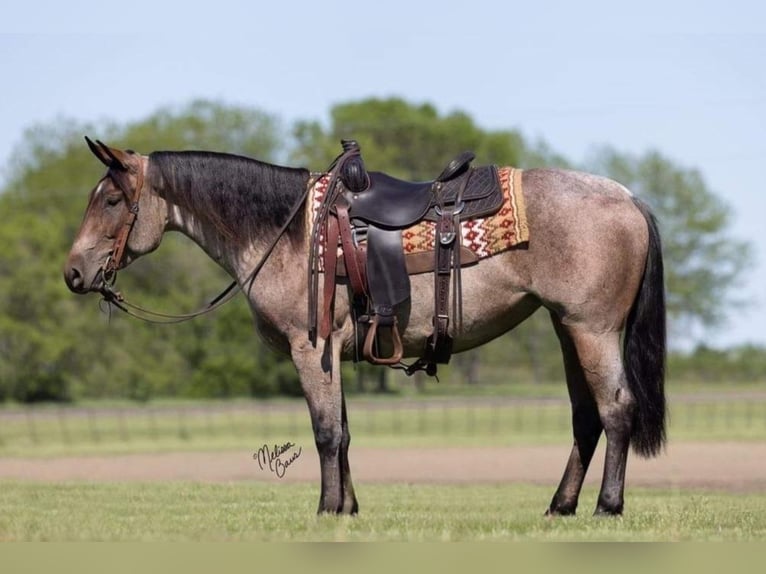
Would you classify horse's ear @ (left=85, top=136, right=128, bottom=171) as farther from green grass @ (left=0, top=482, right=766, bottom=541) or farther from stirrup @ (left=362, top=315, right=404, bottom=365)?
green grass @ (left=0, top=482, right=766, bottom=541)

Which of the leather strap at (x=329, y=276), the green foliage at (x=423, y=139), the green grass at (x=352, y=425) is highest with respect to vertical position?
the green foliage at (x=423, y=139)

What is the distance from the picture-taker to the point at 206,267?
2472 inches

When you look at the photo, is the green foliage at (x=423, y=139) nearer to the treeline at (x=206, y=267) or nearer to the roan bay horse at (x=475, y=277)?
the treeline at (x=206, y=267)

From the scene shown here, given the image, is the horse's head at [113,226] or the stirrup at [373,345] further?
the horse's head at [113,226]

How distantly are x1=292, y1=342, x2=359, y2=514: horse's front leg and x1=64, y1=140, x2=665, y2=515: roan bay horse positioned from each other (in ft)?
0.04

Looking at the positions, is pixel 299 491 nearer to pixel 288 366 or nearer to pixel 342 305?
pixel 342 305

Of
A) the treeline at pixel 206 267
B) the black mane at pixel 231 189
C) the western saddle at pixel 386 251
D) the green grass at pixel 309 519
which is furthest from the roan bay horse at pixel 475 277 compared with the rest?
the treeline at pixel 206 267

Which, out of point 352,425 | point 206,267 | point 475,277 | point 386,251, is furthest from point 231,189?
point 206,267

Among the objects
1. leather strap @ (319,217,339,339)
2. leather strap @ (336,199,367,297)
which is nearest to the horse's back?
leather strap @ (336,199,367,297)

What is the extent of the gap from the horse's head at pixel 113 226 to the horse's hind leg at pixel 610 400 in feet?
12.4

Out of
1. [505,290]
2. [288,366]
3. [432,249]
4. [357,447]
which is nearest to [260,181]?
[432,249]

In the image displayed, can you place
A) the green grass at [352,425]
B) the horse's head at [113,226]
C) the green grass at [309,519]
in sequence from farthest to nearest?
1. the green grass at [352,425]
2. the horse's head at [113,226]
3. the green grass at [309,519]

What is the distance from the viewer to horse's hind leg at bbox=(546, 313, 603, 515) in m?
10.7

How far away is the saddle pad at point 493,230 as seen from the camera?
10289mm
